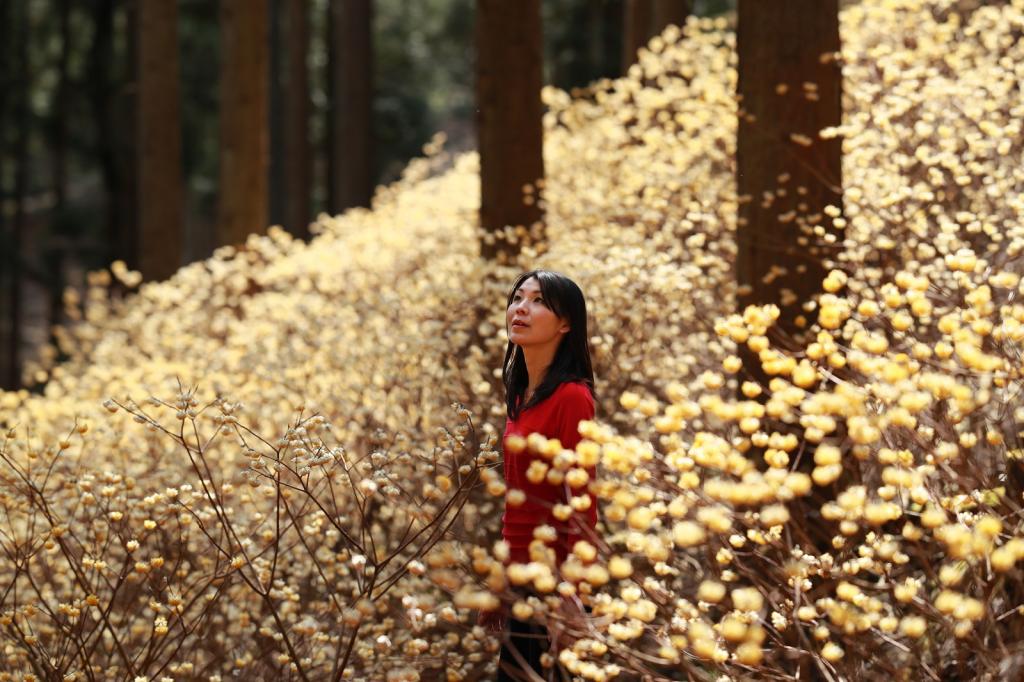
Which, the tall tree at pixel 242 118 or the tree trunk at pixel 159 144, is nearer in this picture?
the tall tree at pixel 242 118

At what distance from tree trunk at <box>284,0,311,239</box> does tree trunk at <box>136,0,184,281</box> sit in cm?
466

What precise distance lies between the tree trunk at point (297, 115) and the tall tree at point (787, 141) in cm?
1224

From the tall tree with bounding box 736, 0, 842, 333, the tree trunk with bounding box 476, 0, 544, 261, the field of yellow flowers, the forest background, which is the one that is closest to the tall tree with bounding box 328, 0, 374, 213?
the forest background

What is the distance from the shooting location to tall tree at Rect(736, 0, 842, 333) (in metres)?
4.26

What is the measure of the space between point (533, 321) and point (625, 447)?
61 cm

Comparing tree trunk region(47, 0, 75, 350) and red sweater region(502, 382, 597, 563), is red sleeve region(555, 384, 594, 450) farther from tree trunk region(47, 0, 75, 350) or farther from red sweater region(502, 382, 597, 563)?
→ tree trunk region(47, 0, 75, 350)

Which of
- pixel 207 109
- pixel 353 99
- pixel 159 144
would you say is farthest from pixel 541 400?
pixel 207 109

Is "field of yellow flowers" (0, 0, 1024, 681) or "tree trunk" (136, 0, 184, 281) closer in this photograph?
"field of yellow flowers" (0, 0, 1024, 681)

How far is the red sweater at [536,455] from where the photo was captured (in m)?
2.69

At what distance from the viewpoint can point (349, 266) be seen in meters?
8.30

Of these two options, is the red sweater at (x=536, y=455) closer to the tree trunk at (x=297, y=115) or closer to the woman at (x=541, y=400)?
the woman at (x=541, y=400)

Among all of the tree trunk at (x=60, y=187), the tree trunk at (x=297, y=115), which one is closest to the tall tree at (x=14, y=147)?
the tree trunk at (x=60, y=187)

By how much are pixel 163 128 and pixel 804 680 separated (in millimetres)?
10095

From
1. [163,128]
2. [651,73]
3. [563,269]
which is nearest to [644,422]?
[563,269]
